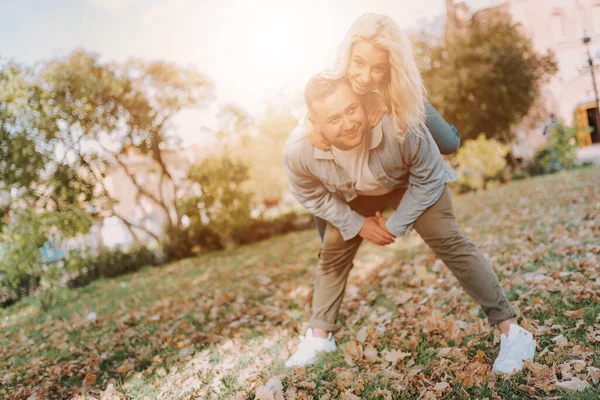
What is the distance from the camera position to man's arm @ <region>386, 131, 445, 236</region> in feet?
7.05

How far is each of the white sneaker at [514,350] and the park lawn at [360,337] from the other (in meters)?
0.05

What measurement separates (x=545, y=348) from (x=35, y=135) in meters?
12.4

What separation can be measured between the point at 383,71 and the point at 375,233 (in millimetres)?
935

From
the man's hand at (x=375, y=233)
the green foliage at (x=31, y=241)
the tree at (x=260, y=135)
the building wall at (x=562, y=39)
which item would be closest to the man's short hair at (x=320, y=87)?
the man's hand at (x=375, y=233)

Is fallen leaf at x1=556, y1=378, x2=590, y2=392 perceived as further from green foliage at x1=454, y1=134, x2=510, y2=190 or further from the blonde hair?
green foliage at x1=454, y1=134, x2=510, y2=190

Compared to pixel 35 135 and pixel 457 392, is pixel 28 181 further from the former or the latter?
pixel 457 392

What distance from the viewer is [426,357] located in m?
2.45

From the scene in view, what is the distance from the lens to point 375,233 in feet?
8.21

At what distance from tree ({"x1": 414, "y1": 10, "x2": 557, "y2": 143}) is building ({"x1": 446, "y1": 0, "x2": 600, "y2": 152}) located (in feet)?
10.7

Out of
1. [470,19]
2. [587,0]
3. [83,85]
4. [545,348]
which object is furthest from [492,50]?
[545,348]

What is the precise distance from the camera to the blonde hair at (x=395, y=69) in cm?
198

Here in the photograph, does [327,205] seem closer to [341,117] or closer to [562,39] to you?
[341,117]

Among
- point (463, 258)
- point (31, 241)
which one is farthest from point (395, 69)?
point (31, 241)

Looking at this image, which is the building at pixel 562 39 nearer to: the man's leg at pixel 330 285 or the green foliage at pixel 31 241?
the green foliage at pixel 31 241
